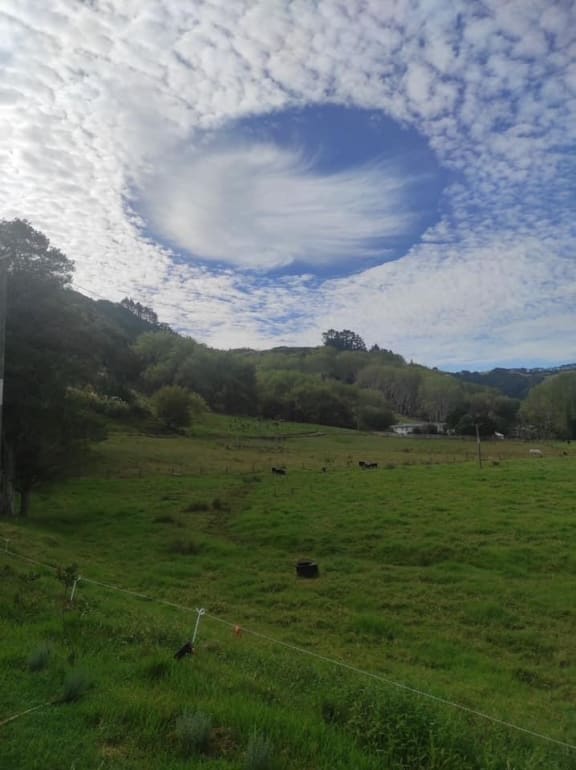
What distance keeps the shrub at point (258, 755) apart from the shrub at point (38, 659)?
2.80 m

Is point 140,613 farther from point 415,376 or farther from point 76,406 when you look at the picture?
point 415,376

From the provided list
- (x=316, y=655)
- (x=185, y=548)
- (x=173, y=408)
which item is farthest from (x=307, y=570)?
(x=173, y=408)

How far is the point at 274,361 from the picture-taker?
196m

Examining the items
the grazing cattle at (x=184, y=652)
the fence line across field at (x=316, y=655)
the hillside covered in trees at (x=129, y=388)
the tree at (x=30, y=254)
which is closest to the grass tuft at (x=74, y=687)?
the grazing cattle at (x=184, y=652)

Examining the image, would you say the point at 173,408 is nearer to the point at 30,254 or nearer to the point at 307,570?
the point at 30,254

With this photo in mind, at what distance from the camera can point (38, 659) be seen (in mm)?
5750

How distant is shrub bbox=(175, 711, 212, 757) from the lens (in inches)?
169

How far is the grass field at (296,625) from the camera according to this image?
15.1 ft

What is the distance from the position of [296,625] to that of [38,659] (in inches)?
297

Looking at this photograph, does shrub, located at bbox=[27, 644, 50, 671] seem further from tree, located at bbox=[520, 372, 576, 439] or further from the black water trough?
tree, located at bbox=[520, 372, 576, 439]

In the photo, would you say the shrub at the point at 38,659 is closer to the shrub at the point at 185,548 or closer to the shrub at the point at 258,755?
the shrub at the point at 258,755

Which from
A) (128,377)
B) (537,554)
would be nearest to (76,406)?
(537,554)

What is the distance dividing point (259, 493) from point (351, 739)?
81.8 feet

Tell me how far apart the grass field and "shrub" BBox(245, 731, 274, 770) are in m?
0.01
